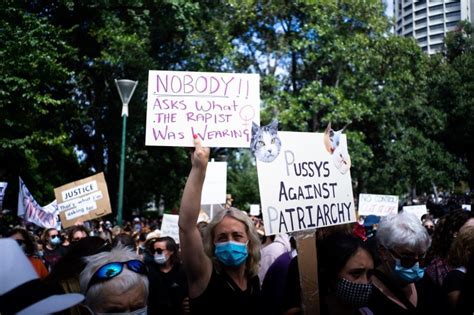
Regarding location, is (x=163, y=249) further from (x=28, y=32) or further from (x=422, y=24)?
(x=422, y=24)

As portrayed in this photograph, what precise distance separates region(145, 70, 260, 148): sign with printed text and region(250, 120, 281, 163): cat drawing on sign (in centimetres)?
27

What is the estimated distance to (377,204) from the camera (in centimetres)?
1450

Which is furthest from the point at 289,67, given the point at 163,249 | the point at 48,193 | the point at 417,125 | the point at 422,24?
the point at 422,24

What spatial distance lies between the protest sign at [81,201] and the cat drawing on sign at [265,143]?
6.90 metres

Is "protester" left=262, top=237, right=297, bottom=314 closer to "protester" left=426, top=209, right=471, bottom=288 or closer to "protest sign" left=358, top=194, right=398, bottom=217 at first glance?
"protester" left=426, top=209, right=471, bottom=288

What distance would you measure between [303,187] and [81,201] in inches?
285

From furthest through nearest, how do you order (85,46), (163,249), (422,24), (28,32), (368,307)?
(422,24), (85,46), (28,32), (163,249), (368,307)

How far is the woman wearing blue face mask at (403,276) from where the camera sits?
3.34m

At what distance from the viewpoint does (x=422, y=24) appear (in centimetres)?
12100

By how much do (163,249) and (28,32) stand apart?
40.2 ft

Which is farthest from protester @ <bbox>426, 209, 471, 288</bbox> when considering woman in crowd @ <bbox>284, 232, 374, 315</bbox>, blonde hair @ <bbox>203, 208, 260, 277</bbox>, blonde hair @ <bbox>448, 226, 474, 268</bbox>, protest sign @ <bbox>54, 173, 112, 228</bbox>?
protest sign @ <bbox>54, 173, 112, 228</bbox>

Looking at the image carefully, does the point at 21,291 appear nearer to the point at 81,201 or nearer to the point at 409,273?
the point at 409,273

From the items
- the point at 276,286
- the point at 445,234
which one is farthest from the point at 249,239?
the point at 445,234

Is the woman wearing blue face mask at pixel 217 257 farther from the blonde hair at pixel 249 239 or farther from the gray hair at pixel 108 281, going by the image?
the gray hair at pixel 108 281
